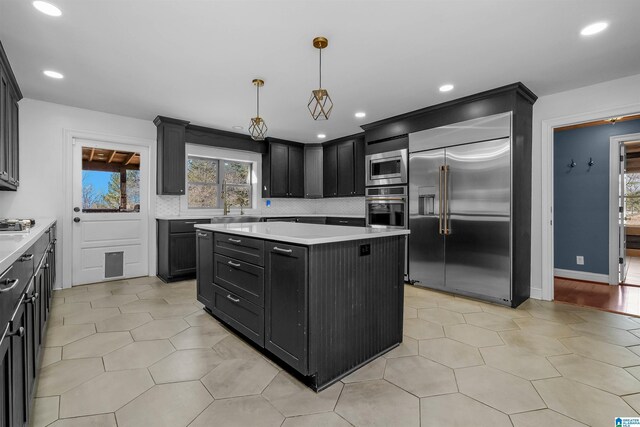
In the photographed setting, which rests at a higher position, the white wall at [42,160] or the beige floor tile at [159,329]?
the white wall at [42,160]

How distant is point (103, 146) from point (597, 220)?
7080 mm

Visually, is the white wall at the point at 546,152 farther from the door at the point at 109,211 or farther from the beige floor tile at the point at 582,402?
the door at the point at 109,211

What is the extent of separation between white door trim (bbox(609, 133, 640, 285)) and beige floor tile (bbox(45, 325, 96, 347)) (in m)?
6.18

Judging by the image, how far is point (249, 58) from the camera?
2.71 m

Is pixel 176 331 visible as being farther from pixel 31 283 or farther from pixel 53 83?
pixel 53 83

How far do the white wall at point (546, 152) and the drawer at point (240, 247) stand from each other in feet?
10.8

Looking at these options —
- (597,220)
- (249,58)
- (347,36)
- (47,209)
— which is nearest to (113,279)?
(47,209)

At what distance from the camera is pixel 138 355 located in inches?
87.4

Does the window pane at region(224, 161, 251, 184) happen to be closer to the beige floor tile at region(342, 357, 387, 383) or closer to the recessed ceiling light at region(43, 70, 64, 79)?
the recessed ceiling light at region(43, 70, 64, 79)

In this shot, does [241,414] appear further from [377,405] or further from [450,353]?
[450,353]

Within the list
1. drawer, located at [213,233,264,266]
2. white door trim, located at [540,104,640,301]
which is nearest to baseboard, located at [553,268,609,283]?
white door trim, located at [540,104,640,301]

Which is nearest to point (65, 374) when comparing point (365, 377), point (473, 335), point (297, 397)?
point (297, 397)

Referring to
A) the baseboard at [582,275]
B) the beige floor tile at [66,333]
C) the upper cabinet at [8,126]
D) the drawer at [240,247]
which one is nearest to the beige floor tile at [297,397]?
the drawer at [240,247]

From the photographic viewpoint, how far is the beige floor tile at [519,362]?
1984 mm
